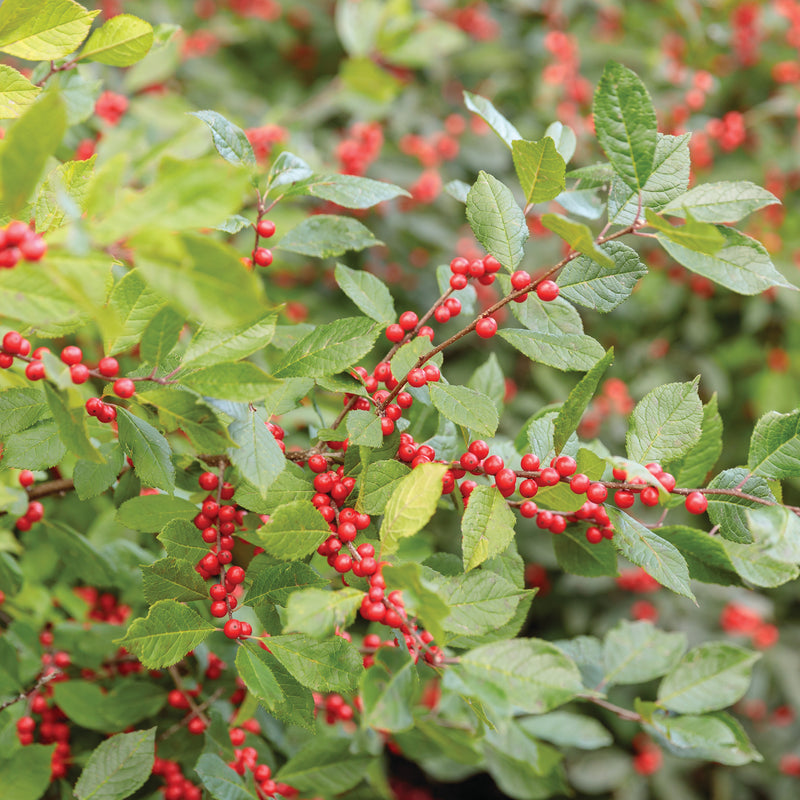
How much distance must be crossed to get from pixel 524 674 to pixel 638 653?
834mm

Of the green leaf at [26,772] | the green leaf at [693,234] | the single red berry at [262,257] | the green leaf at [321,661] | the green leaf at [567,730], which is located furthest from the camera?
the green leaf at [567,730]

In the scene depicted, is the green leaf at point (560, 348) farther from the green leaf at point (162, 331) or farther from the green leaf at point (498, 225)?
the green leaf at point (162, 331)

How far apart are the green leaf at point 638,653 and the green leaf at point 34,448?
1.17 metres

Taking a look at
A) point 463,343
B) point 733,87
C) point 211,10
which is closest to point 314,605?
point 463,343

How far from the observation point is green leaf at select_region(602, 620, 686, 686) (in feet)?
4.88

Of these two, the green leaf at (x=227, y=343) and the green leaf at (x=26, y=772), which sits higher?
the green leaf at (x=227, y=343)

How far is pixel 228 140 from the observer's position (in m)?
1.09

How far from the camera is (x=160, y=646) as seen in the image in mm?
963

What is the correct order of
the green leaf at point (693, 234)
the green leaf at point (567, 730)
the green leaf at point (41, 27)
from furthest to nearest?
the green leaf at point (567, 730)
the green leaf at point (41, 27)
the green leaf at point (693, 234)

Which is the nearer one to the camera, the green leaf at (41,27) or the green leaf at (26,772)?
the green leaf at (41,27)

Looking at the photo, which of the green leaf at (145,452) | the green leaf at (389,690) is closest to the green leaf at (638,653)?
the green leaf at (389,690)

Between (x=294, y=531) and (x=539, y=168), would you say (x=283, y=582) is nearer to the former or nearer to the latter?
(x=294, y=531)

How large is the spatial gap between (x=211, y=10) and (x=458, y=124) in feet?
5.08

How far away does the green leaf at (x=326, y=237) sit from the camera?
49.8 inches
